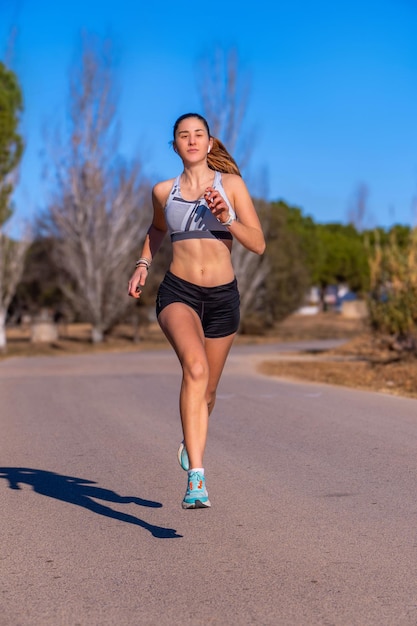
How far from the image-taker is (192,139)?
18.5ft

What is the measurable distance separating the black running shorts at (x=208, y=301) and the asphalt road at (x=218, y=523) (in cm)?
107

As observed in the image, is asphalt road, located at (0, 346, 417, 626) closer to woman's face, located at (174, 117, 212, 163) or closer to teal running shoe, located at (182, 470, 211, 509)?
teal running shoe, located at (182, 470, 211, 509)

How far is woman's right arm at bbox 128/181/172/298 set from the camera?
5.55m

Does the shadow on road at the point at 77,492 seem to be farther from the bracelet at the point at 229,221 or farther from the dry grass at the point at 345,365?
the dry grass at the point at 345,365

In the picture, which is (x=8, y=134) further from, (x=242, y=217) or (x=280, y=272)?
(x=242, y=217)

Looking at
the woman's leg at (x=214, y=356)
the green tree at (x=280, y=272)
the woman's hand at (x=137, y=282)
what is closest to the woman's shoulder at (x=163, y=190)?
the woman's hand at (x=137, y=282)

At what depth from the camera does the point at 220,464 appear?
762 cm

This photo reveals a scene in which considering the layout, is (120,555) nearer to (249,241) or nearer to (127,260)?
(249,241)

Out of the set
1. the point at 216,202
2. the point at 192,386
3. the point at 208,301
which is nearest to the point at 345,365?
the point at 208,301

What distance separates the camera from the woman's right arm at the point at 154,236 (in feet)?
18.2

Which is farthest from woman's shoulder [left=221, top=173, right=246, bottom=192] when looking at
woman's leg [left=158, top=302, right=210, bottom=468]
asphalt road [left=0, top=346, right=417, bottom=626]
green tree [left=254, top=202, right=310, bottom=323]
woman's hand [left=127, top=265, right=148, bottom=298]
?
green tree [left=254, top=202, right=310, bottom=323]

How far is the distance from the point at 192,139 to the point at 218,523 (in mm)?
2117

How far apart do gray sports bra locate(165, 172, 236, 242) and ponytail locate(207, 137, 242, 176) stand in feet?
0.53

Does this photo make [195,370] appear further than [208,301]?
No
